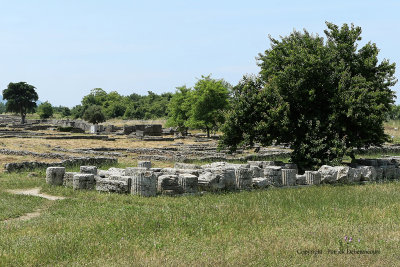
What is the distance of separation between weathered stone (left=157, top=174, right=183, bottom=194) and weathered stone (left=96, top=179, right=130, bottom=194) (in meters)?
1.12

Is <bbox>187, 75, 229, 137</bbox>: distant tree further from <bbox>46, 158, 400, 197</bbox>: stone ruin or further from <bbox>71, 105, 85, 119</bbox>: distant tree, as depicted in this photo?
<bbox>71, 105, 85, 119</bbox>: distant tree

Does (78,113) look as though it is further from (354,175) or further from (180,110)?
(354,175)

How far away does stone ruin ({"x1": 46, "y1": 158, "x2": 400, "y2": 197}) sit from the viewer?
15.3 meters

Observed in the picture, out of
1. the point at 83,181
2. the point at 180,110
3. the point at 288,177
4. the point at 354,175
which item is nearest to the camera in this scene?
the point at 83,181

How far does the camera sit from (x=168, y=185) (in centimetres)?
1529

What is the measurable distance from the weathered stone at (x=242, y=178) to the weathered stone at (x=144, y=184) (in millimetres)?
3207

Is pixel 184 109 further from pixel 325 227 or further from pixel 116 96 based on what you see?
pixel 116 96

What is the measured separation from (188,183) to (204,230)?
4863mm

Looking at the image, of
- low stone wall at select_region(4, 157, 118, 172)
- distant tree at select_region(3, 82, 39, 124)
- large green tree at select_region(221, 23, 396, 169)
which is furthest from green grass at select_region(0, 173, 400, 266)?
distant tree at select_region(3, 82, 39, 124)

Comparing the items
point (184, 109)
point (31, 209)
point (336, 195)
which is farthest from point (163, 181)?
point (184, 109)

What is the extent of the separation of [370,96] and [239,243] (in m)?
14.0

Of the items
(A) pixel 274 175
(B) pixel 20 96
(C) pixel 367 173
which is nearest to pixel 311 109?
(C) pixel 367 173

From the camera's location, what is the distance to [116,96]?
137500mm

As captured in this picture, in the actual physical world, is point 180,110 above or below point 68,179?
above
